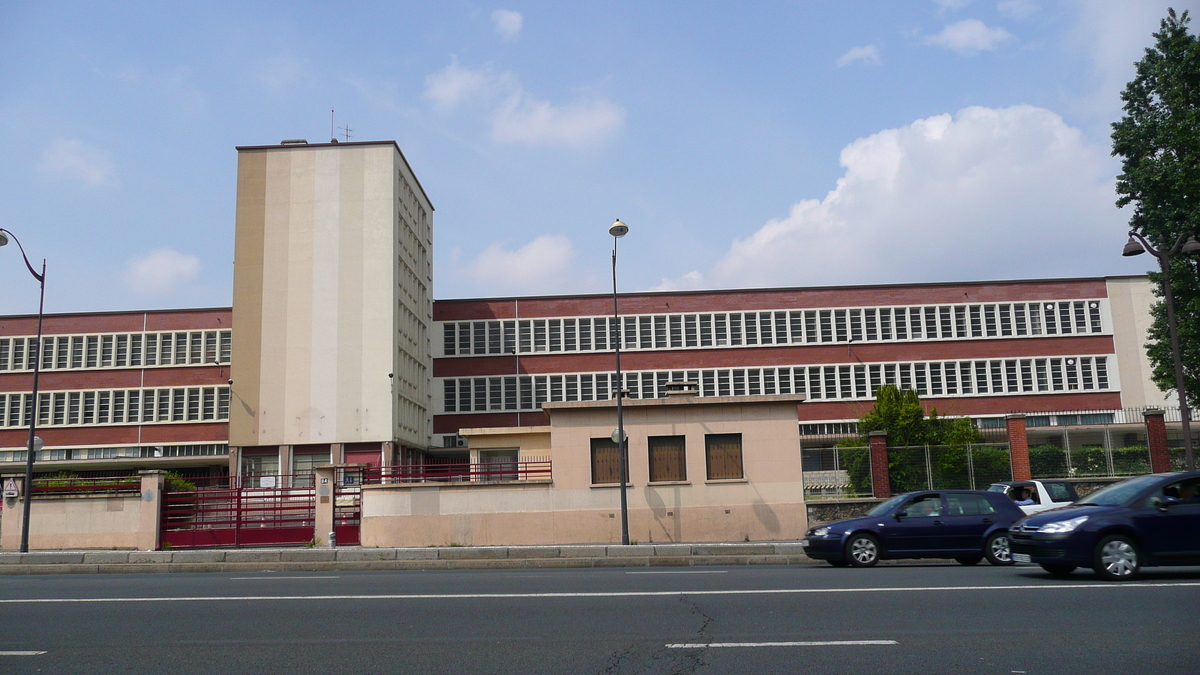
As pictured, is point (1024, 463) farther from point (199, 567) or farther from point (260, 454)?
point (260, 454)

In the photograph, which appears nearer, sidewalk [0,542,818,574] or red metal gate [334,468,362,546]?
sidewalk [0,542,818,574]

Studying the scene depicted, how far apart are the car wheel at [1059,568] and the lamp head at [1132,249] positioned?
11.3 metres

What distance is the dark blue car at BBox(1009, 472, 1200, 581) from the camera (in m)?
12.3

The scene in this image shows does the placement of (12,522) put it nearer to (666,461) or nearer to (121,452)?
(666,461)

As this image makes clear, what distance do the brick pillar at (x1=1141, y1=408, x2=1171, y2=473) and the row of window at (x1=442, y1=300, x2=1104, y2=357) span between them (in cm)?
2628

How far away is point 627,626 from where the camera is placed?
29.6 ft

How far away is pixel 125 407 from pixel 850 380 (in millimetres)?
44518

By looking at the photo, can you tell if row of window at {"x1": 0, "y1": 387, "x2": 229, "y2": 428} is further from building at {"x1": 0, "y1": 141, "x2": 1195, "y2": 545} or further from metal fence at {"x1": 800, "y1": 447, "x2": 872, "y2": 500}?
metal fence at {"x1": 800, "y1": 447, "x2": 872, "y2": 500}

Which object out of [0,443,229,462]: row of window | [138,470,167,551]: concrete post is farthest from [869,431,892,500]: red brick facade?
[0,443,229,462]: row of window

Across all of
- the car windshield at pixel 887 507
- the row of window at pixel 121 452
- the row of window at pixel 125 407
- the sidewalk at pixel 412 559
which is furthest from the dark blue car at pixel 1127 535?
the row of window at pixel 125 407

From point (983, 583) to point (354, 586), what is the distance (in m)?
8.94

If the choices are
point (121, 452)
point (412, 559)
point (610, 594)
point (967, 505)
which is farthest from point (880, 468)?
point (121, 452)

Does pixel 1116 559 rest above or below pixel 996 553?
above

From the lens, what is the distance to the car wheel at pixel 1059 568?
498 inches
